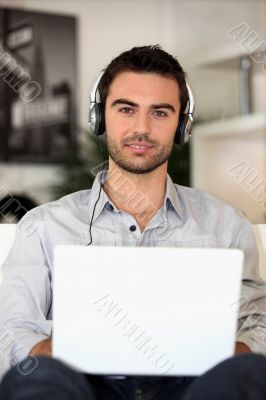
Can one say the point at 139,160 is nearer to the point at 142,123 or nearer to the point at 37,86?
the point at 142,123

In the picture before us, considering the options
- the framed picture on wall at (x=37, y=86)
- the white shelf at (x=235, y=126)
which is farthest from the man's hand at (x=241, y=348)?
the framed picture on wall at (x=37, y=86)

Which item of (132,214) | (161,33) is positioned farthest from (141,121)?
(161,33)

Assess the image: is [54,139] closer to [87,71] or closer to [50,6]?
[87,71]

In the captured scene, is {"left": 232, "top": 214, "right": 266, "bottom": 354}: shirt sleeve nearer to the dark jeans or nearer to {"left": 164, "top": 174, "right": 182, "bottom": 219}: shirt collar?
{"left": 164, "top": 174, "right": 182, "bottom": 219}: shirt collar

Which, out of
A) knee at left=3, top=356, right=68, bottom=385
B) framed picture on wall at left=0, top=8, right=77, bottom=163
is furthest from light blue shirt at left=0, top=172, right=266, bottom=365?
framed picture on wall at left=0, top=8, right=77, bottom=163

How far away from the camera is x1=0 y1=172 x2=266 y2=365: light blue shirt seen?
162 cm

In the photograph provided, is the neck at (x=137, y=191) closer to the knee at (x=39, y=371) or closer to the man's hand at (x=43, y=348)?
the man's hand at (x=43, y=348)

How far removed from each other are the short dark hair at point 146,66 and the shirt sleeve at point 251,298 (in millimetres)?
384

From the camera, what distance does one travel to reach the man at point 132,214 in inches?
65.1

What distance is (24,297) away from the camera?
5.41ft

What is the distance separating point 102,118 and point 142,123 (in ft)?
0.45

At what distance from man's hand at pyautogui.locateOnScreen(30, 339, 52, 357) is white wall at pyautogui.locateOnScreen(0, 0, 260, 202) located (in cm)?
262

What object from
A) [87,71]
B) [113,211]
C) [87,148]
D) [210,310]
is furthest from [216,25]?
[210,310]

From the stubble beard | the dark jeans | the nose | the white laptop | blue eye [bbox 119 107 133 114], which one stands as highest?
blue eye [bbox 119 107 133 114]
